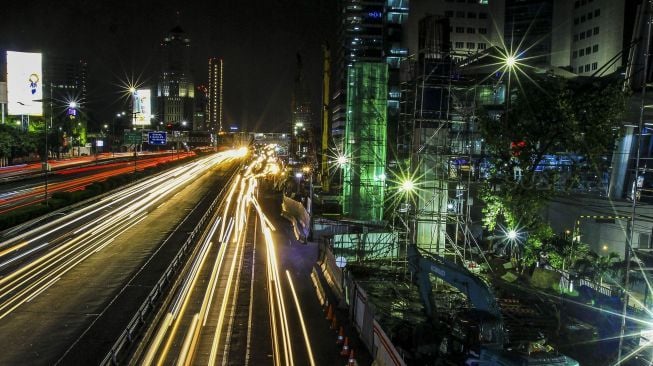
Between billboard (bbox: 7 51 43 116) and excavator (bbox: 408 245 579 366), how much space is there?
57823 mm

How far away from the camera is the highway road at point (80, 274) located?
14078mm

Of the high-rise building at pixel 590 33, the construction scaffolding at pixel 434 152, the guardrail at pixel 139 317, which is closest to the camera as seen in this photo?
the guardrail at pixel 139 317

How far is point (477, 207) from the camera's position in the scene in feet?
118

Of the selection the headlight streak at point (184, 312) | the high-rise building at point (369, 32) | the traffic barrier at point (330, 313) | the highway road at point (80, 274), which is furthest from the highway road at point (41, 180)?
the high-rise building at point (369, 32)

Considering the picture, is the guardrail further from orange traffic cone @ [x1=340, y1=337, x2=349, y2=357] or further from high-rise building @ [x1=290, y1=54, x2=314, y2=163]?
high-rise building @ [x1=290, y1=54, x2=314, y2=163]

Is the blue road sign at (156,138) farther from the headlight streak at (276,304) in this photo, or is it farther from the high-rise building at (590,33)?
the high-rise building at (590,33)

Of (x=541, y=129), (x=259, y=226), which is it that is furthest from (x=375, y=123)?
(x=541, y=129)

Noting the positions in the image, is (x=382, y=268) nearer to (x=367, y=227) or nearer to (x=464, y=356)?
(x=367, y=227)

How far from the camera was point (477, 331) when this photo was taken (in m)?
12.9

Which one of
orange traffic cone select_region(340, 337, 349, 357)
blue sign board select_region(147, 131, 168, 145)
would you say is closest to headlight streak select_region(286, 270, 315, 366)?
orange traffic cone select_region(340, 337, 349, 357)

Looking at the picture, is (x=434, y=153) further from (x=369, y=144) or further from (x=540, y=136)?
(x=369, y=144)

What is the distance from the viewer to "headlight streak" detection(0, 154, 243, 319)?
18.2 m

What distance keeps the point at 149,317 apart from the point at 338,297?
21.5ft

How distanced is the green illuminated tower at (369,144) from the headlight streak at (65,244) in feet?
46.1
